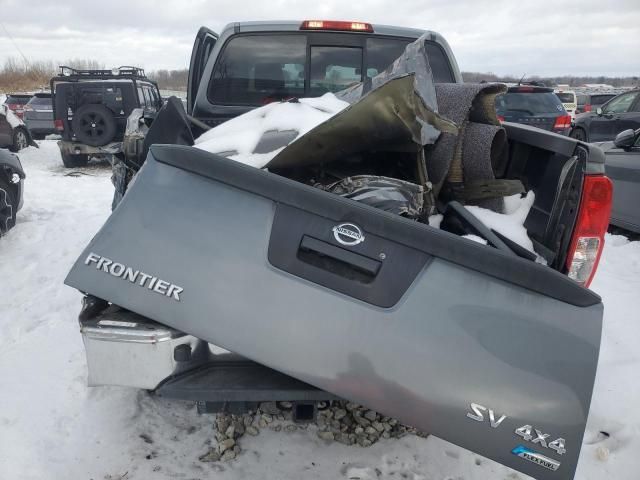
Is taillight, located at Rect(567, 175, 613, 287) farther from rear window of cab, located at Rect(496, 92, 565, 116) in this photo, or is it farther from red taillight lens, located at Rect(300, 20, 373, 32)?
rear window of cab, located at Rect(496, 92, 565, 116)

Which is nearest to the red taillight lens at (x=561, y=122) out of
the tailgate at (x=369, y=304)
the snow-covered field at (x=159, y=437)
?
the snow-covered field at (x=159, y=437)

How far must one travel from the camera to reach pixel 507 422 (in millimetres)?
1546

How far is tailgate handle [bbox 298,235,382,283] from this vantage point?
5.34ft

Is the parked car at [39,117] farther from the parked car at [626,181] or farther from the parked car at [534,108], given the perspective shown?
the parked car at [626,181]

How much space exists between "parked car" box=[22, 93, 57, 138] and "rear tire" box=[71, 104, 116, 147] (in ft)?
17.7

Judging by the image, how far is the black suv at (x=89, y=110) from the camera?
11195mm

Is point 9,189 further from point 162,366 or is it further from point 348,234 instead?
point 348,234

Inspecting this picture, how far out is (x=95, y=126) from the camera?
11.2 m

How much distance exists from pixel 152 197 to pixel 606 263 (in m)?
5.19

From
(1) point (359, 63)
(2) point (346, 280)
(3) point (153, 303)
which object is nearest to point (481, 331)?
(2) point (346, 280)

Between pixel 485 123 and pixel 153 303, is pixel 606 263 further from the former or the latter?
pixel 153 303

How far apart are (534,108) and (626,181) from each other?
5.38 m

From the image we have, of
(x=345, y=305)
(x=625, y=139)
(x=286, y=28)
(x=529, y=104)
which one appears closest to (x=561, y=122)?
(x=529, y=104)

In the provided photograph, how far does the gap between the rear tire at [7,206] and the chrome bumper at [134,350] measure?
463cm
